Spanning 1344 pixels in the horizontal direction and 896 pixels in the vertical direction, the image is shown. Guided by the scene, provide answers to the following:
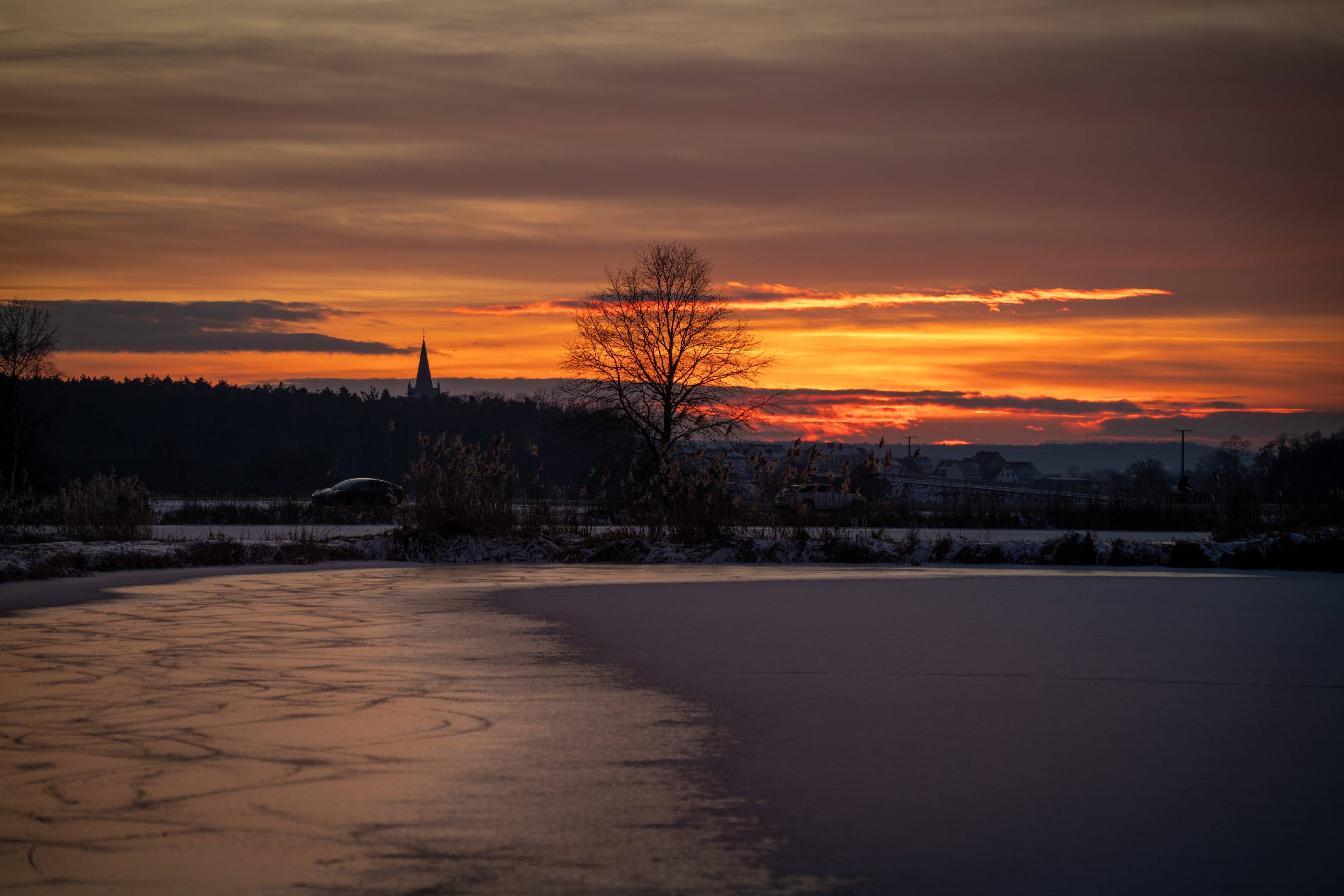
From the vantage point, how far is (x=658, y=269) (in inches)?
1620

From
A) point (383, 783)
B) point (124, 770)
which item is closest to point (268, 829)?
point (383, 783)

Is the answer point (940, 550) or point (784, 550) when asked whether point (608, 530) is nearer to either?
point (784, 550)

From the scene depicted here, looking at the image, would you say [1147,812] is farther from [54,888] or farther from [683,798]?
[54,888]

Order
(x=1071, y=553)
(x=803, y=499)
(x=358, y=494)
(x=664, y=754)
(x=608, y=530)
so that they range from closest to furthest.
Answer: (x=664, y=754) → (x=1071, y=553) → (x=608, y=530) → (x=803, y=499) → (x=358, y=494)

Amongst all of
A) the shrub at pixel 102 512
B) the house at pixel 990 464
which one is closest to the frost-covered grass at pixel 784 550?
the shrub at pixel 102 512

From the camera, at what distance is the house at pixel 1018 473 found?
171 meters

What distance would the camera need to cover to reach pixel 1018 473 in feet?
570

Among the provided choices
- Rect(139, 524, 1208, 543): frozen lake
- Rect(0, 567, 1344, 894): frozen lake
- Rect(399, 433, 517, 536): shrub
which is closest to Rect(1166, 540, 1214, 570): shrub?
Rect(139, 524, 1208, 543): frozen lake

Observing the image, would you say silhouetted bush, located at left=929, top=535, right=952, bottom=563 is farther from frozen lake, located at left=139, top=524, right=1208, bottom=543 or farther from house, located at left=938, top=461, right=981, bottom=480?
house, located at left=938, top=461, right=981, bottom=480

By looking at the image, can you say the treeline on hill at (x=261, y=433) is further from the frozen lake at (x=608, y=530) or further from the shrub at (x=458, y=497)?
the shrub at (x=458, y=497)

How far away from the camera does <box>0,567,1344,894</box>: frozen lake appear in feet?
14.3

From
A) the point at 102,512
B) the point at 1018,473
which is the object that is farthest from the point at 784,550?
the point at 1018,473

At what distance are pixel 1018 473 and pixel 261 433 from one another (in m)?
108

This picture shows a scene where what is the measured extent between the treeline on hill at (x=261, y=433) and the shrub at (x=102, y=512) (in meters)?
73.1
